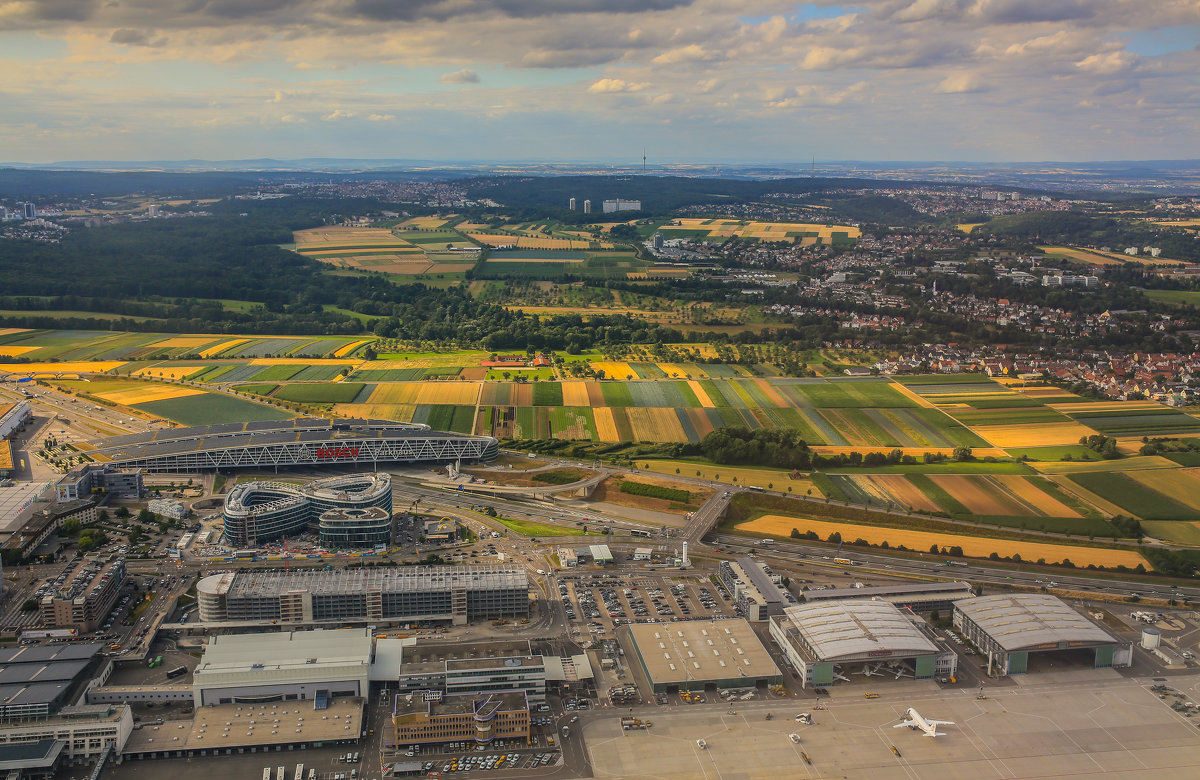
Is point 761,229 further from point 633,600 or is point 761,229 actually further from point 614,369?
point 633,600

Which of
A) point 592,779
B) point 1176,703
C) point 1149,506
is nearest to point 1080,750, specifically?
point 1176,703

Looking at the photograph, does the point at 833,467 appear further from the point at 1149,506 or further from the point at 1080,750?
the point at 1080,750

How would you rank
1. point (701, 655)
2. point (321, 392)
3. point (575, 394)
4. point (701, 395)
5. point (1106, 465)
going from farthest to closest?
point (701, 395) < point (575, 394) < point (321, 392) < point (1106, 465) < point (701, 655)

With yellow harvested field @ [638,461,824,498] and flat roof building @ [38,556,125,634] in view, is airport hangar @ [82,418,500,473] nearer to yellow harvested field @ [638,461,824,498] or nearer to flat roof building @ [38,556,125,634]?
yellow harvested field @ [638,461,824,498]

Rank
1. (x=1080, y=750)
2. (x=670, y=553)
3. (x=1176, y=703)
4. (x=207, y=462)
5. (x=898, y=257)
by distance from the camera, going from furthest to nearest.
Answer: (x=898, y=257) → (x=207, y=462) → (x=670, y=553) → (x=1176, y=703) → (x=1080, y=750)

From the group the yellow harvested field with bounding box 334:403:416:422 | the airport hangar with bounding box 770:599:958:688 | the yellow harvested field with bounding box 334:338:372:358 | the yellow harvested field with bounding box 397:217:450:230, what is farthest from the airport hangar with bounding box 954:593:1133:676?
the yellow harvested field with bounding box 397:217:450:230

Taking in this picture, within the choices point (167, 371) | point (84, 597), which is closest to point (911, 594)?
point (84, 597)

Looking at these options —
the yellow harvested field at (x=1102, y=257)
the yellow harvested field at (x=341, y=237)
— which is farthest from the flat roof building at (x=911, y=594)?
the yellow harvested field at (x=341, y=237)
